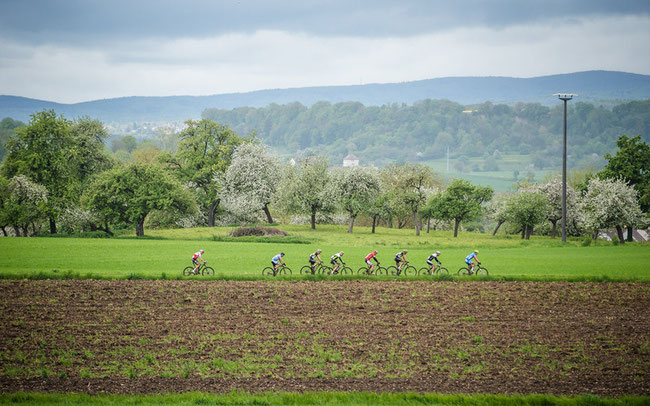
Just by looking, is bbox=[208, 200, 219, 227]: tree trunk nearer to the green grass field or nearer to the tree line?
the tree line

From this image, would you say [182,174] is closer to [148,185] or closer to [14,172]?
[148,185]

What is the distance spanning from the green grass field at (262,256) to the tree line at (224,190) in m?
8.00

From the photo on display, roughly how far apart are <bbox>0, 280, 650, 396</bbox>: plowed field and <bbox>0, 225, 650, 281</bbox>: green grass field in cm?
484

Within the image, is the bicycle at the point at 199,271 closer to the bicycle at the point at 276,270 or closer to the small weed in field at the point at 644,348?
the bicycle at the point at 276,270

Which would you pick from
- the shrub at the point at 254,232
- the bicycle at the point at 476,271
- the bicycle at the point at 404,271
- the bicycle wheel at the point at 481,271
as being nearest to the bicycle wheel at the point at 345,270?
the bicycle at the point at 404,271

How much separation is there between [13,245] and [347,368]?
39.5 metres

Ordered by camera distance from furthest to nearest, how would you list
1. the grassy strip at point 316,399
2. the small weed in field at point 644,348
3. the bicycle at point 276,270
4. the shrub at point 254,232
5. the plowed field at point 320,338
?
the shrub at point 254,232, the bicycle at point 276,270, the small weed in field at point 644,348, the plowed field at point 320,338, the grassy strip at point 316,399

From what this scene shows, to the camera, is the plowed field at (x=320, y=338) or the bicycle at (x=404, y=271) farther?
the bicycle at (x=404, y=271)

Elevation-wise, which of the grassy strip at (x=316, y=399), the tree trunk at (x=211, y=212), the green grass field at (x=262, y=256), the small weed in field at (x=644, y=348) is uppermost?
the tree trunk at (x=211, y=212)

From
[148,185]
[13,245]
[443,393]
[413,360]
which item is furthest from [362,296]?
[148,185]

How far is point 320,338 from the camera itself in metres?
18.6

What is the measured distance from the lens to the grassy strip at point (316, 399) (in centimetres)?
1320

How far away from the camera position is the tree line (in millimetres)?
62250

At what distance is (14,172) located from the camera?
2640 inches
